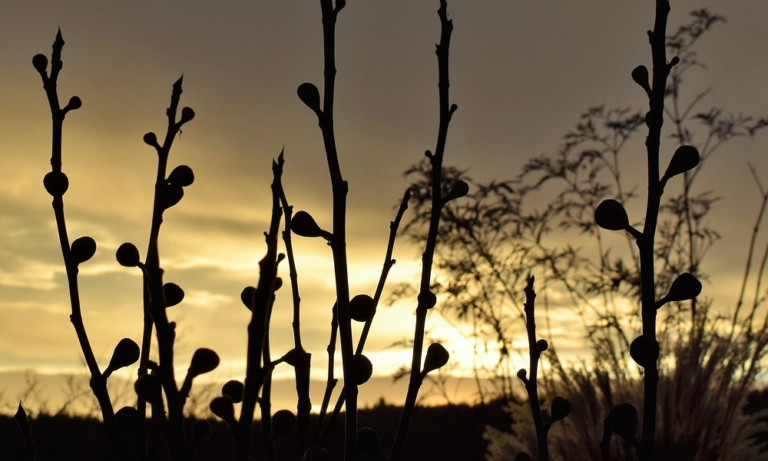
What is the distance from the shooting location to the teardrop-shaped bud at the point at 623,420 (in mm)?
688

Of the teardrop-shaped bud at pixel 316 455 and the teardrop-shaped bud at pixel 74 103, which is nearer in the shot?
the teardrop-shaped bud at pixel 316 455

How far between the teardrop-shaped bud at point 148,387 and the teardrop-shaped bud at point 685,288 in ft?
1.49

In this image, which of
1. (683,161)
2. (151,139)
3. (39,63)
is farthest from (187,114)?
(683,161)

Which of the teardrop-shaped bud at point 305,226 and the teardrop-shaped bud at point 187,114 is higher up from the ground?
the teardrop-shaped bud at point 187,114

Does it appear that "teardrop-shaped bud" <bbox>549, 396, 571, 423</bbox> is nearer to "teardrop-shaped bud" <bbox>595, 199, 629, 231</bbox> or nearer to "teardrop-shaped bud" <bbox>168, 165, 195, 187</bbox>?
"teardrop-shaped bud" <bbox>595, 199, 629, 231</bbox>

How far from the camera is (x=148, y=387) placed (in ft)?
1.76

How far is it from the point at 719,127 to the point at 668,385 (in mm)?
3165

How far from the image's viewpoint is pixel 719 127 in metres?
4.86

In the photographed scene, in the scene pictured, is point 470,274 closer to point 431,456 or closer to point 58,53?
point 431,456

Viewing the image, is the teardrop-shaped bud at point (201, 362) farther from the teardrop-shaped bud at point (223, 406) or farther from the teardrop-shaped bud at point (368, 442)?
the teardrop-shaped bud at point (368, 442)

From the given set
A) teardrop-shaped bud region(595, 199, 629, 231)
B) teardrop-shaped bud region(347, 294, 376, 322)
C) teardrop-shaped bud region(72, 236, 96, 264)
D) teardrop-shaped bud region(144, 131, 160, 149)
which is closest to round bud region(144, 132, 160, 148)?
teardrop-shaped bud region(144, 131, 160, 149)

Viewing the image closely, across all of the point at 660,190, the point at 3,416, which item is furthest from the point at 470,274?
the point at 660,190

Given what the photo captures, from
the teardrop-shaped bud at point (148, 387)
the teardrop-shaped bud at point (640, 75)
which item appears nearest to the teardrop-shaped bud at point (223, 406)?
the teardrop-shaped bud at point (148, 387)

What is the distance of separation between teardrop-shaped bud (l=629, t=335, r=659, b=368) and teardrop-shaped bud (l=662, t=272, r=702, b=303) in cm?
8
